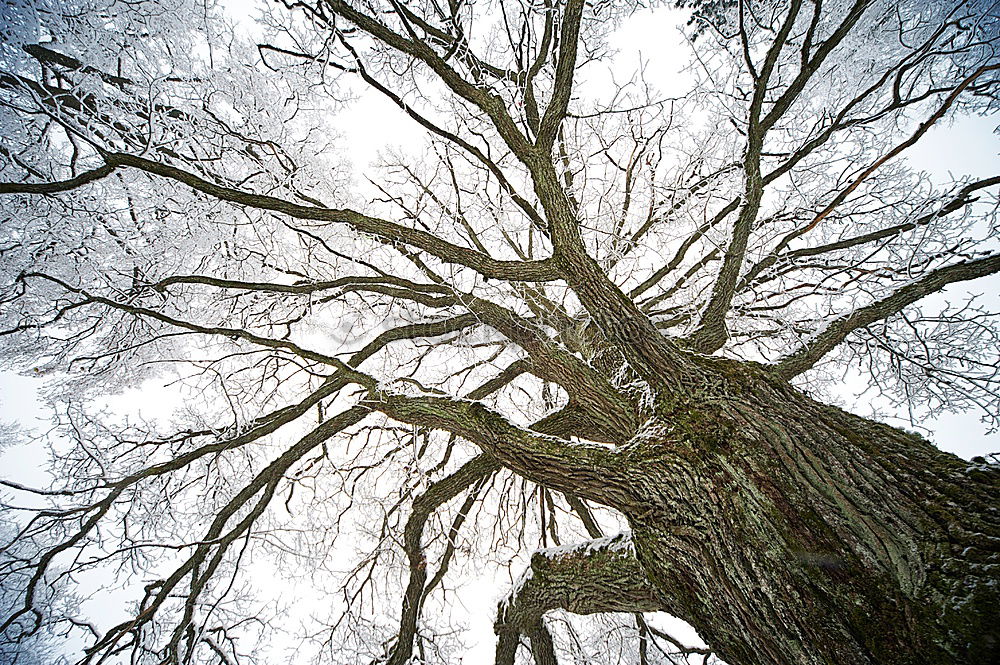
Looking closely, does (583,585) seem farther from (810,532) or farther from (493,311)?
(493,311)

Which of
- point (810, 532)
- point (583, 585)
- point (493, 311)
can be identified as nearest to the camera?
point (810, 532)

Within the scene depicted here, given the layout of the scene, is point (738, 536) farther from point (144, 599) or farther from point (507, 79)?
point (144, 599)

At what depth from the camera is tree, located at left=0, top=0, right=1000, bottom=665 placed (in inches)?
66.2

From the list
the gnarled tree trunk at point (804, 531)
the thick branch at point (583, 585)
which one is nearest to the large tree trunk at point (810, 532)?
the gnarled tree trunk at point (804, 531)

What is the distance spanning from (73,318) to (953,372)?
244 inches

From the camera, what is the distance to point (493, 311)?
2910mm

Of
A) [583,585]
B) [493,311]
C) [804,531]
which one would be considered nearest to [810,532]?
[804,531]

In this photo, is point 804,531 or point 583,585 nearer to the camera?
point 804,531

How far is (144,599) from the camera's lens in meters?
2.91

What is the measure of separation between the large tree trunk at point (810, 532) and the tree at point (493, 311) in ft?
0.04

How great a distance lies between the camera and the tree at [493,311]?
Result: 66.2 inches

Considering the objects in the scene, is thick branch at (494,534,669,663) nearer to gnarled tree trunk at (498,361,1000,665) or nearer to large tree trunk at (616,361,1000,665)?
gnarled tree trunk at (498,361,1000,665)

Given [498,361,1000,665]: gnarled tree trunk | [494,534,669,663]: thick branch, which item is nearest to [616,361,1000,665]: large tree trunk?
[498,361,1000,665]: gnarled tree trunk

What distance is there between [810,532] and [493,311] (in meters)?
1.96
